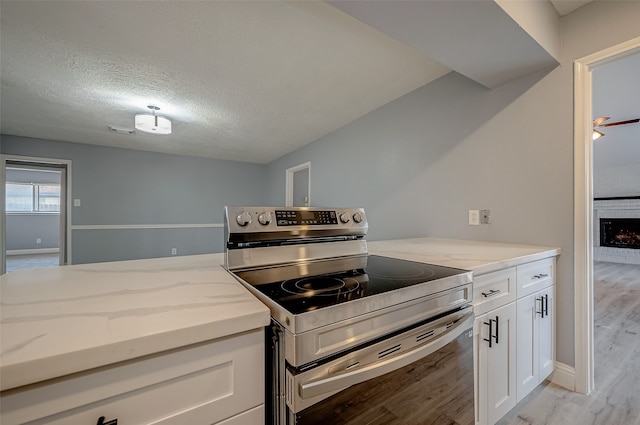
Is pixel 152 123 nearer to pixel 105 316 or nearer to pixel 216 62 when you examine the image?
pixel 216 62

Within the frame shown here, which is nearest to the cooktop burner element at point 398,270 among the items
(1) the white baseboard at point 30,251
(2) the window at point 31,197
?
(1) the white baseboard at point 30,251

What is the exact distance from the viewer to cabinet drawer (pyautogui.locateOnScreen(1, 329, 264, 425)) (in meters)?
0.46

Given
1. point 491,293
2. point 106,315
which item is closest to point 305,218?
point 106,315

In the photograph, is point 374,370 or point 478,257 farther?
point 478,257

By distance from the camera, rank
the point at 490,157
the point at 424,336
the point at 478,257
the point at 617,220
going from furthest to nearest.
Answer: the point at 617,220 < the point at 490,157 < the point at 478,257 < the point at 424,336

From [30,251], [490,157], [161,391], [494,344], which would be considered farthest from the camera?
[30,251]

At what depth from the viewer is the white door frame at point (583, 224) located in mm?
1565

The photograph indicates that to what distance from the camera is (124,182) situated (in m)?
4.69

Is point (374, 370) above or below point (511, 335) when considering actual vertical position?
above

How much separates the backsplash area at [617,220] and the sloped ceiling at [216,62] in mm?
6011

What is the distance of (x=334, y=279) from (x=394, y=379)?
35 centimetres

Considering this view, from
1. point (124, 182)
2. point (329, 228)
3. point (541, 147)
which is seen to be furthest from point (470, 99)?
point (124, 182)

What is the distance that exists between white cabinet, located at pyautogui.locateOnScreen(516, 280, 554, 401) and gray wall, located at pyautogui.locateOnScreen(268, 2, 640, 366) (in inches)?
5.3

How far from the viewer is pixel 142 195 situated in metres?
4.85
